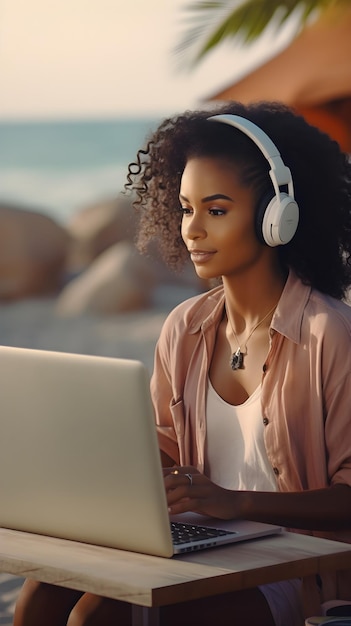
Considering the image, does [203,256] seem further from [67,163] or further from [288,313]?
[67,163]

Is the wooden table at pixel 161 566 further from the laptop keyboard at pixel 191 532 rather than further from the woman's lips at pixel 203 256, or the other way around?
the woman's lips at pixel 203 256

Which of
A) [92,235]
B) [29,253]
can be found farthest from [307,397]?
[92,235]

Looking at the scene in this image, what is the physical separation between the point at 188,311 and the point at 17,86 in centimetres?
2139

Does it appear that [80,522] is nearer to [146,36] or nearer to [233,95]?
[233,95]

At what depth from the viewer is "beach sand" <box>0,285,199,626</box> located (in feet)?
51.8

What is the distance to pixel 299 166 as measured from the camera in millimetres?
2590

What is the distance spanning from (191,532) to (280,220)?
0.64m

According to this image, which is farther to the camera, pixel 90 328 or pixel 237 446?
pixel 90 328

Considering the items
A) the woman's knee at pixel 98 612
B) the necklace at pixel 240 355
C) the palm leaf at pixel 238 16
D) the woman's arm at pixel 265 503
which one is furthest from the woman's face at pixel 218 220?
the palm leaf at pixel 238 16

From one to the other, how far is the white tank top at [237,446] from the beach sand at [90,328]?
1110 centimetres

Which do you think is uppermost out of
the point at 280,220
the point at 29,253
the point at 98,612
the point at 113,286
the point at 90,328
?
the point at 29,253

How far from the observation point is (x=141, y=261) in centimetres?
1488

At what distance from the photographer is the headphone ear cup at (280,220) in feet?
7.93

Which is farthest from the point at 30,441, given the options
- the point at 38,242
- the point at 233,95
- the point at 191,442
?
the point at 38,242
